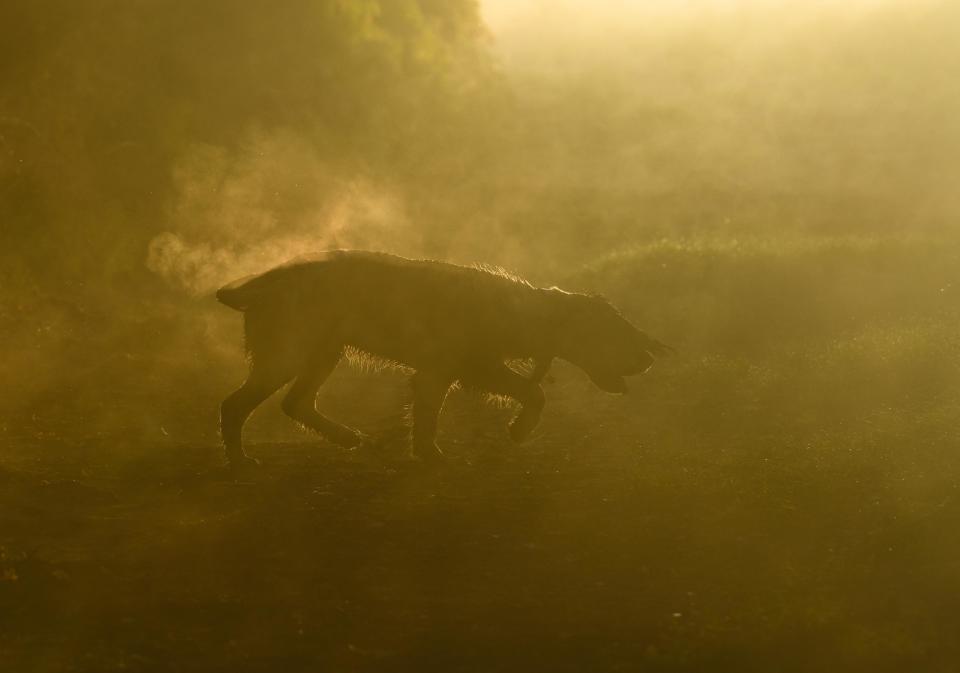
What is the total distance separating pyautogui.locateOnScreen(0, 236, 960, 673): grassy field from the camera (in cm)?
602

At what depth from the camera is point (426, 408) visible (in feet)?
32.2

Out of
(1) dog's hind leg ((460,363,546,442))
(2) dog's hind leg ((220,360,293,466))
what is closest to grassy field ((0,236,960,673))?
(2) dog's hind leg ((220,360,293,466))

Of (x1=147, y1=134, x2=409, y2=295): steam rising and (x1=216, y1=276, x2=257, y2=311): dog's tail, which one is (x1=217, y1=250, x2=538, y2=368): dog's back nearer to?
(x1=216, y1=276, x2=257, y2=311): dog's tail

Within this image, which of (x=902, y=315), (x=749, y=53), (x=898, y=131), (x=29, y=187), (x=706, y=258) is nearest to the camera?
(x=902, y=315)

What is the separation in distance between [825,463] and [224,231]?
11.0m

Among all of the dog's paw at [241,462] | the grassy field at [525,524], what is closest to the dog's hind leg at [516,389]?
the grassy field at [525,524]

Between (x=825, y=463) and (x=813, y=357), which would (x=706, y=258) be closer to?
(x=813, y=357)

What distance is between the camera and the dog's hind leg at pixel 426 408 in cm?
981

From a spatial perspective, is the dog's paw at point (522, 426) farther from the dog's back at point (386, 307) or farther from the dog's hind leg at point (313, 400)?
the dog's hind leg at point (313, 400)

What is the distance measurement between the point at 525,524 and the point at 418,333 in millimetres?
2363

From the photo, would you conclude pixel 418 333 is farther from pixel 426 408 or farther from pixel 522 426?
pixel 522 426

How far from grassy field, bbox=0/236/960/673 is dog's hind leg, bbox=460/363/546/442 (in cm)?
41

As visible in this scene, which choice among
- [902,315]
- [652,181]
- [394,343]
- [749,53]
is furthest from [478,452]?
[749,53]

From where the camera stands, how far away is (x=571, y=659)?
19.1 ft
